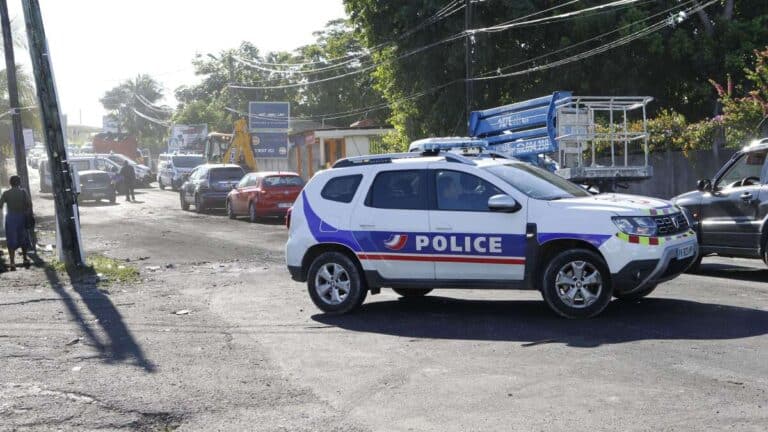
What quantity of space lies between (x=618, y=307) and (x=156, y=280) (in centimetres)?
807

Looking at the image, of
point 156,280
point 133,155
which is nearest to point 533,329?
point 156,280

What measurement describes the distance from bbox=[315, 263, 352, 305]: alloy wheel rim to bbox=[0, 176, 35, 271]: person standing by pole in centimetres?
882

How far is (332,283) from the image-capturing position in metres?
11.3

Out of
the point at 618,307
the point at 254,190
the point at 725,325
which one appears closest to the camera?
the point at 725,325

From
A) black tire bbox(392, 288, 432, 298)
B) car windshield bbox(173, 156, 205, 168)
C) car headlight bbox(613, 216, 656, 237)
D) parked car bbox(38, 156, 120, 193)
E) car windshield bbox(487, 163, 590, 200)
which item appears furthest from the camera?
car windshield bbox(173, 156, 205, 168)

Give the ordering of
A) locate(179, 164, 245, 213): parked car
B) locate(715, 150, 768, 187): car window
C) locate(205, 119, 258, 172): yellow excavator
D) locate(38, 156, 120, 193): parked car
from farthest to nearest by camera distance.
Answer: locate(205, 119, 258, 172): yellow excavator < locate(38, 156, 120, 193): parked car < locate(179, 164, 245, 213): parked car < locate(715, 150, 768, 187): car window

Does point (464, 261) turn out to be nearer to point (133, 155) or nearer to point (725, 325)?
point (725, 325)

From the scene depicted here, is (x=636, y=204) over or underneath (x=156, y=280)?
over

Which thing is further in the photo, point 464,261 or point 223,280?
point 223,280

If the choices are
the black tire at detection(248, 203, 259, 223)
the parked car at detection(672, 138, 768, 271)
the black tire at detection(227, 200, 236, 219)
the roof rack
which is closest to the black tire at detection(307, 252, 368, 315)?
the roof rack

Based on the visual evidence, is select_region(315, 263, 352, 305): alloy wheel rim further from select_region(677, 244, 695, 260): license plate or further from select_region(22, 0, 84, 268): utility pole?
select_region(22, 0, 84, 268): utility pole

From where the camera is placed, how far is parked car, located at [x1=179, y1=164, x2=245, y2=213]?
33.1 metres

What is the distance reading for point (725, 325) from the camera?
31.0 feet

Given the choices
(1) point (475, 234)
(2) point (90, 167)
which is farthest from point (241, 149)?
(1) point (475, 234)
